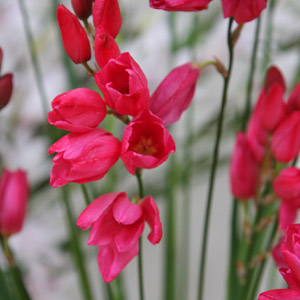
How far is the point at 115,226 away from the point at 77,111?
50 millimetres

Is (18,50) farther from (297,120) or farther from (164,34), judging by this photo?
(297,120)

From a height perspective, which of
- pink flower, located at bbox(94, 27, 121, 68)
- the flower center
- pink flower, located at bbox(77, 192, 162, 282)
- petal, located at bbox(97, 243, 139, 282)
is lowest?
petal, located at bbox(97, 243, 139, 282)

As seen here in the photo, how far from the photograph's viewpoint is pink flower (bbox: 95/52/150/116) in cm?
16

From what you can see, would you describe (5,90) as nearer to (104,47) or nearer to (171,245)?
(104,47)

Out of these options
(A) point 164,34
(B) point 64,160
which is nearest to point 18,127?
(A) point 164,34

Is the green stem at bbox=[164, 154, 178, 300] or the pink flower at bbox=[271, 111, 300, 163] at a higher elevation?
the pink flower at bbox=[271, 111, 300, 163]

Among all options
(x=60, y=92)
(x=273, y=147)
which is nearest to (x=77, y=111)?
(x=273, y=147)

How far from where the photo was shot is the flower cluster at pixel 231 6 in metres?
0.17

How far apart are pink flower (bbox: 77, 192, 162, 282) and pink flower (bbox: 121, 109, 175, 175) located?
19 mm

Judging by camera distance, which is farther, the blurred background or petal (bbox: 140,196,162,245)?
the blurred background

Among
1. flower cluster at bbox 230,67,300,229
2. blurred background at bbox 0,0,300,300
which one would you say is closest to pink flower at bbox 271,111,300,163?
flower cluster at bbox 230,67,300,229

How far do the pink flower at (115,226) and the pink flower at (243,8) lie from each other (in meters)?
0.08

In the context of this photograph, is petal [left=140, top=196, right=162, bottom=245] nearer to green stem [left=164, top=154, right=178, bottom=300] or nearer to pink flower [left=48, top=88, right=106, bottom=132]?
pink flower [left=48, top=88, right=106, bottom=132]

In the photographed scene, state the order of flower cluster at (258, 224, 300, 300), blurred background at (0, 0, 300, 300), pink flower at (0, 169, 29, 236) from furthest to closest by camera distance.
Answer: blurred background at (0, 0, 300, 300) → pink flower at (0, 169, 29, 236) → flower cluster at (258, 224, 300, 300)
